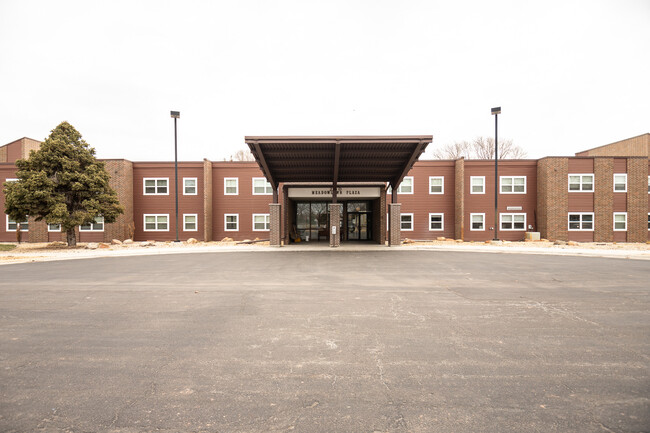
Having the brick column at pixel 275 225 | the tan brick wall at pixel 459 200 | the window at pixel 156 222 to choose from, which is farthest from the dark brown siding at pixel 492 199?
the window at pixel 156 222

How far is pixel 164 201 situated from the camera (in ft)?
94.0

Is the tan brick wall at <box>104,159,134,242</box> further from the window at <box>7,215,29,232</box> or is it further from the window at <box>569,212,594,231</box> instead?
the window at <box>569,212,594,231</box>

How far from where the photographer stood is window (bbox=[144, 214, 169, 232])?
28.7m

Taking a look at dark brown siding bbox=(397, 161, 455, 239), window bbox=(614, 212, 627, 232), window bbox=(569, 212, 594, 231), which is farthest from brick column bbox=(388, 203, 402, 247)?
window bbox=(614, 212, 627, 232)

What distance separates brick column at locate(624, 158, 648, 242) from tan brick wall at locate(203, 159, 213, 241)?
35820 mm

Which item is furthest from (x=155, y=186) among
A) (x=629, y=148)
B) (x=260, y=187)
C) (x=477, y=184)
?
(x=629, y=148)

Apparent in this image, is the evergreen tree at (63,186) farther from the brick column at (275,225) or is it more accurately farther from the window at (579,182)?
the window at (579,182)

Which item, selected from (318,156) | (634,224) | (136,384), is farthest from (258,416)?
(634,224)

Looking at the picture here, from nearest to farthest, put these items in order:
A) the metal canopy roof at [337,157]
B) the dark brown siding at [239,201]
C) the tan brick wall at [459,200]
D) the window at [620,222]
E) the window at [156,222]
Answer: the metal canopy roof at [337,157]
the window at [620,222]
the tan brick wall at [459,200]
the window at [156,222]
the dark brown siding at [239,201]

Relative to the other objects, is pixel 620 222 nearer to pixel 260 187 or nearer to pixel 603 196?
pixel 603 196

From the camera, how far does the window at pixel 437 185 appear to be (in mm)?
29266

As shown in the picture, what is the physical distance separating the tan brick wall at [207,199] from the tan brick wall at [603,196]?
108 feet

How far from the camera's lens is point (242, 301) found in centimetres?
752

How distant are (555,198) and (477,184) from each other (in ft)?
20.0
